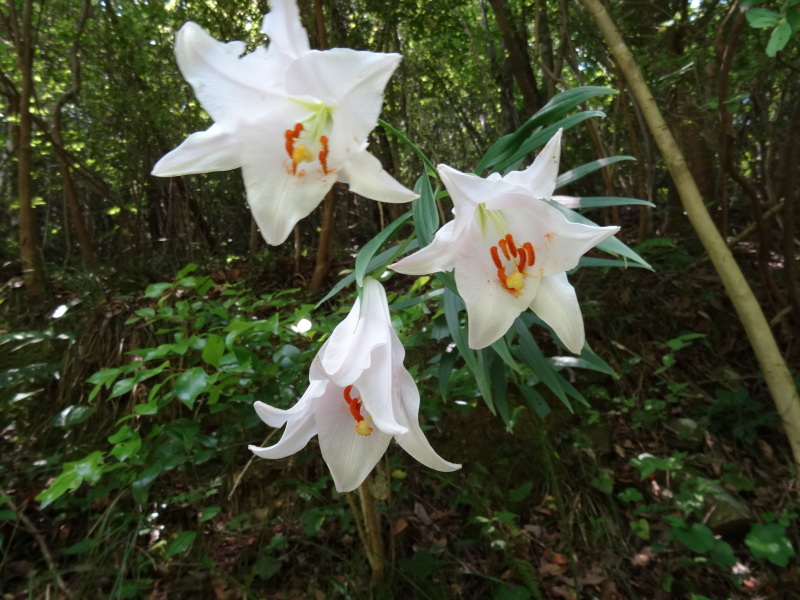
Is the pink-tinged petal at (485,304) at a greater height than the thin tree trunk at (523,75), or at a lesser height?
lesser

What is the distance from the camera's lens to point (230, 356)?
1.31 meters

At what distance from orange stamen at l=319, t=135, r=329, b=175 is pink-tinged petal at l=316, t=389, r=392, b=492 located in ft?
0.95

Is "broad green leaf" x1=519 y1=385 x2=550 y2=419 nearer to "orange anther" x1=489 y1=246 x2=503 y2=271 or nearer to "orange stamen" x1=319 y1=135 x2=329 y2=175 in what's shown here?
"orange anther" x1=489 y1=246 x2=503 y2=271

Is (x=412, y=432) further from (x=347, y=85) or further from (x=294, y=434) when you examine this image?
(x=347, y=85)

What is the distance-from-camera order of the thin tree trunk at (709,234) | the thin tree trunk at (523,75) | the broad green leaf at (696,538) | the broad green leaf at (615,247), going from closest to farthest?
1. the broad green leaf at (615,247)
2. the thin tree trunk at (709,234)
3. the broad green leaf at (696,538)
4. the thin tree trunk at (523,75)

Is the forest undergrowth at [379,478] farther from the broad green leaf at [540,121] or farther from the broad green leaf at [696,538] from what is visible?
the broad green leaf at [540,121]

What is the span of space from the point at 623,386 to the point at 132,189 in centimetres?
360

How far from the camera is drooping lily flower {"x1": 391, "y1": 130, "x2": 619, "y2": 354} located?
627mm

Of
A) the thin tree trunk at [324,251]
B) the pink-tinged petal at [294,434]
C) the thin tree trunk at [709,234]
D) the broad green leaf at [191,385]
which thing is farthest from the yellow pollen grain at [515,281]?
the thin tree trunk at [324,251]

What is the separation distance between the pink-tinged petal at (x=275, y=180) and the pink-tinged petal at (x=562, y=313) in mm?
319

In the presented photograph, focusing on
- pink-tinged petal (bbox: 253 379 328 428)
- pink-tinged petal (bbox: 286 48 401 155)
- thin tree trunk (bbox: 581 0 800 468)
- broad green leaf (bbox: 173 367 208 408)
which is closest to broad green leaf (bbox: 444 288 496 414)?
pink-tinged petal (bbox: 253 379 328 428)

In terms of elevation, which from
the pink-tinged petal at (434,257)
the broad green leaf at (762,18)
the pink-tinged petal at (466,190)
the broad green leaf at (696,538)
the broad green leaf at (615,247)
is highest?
the broad green leaf at (762,18)

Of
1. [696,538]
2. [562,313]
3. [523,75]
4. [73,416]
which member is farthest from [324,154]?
[523,75]

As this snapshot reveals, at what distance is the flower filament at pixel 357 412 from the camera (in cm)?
62
